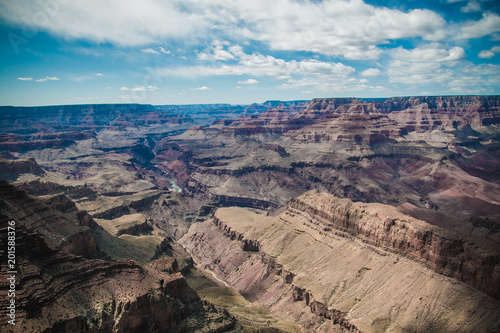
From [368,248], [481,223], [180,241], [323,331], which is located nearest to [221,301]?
[323,331]

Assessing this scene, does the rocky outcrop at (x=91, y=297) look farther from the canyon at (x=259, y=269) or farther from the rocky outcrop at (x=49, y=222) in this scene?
the rocky outcrop at (x=49, y=222)

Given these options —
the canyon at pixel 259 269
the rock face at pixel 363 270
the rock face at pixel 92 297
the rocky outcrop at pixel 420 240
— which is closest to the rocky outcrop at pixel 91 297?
the rock face at pixel 92 297

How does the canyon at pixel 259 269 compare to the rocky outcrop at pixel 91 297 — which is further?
the canyon at pixel 259 269

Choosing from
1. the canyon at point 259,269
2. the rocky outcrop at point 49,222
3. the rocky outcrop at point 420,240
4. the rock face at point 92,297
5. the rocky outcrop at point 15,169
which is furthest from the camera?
the rocky outcrop at point 15,169

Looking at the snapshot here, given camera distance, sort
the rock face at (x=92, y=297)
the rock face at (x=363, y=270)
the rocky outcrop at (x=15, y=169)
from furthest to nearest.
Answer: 1. the rocky outcrop at (x=15, y=169)
2. the rock face at (x=363, y=270)
3. the rock face at (x=92, y=297)

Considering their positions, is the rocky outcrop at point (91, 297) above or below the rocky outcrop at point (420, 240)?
above
